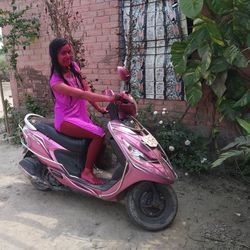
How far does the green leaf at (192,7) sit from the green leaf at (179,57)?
1.97 feet

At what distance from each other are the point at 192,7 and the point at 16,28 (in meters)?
3.77

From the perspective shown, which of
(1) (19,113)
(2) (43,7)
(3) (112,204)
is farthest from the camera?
(1) (19,113)

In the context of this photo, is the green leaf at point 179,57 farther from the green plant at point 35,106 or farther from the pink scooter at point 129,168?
the green plant at point 35,106

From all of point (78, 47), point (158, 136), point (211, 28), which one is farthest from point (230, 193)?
point (78, 47)

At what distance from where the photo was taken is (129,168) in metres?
3.31

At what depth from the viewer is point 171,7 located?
4.61m

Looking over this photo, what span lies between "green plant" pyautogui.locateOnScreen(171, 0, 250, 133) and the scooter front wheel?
0.94 meters

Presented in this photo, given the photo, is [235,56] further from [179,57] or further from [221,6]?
[179,57]

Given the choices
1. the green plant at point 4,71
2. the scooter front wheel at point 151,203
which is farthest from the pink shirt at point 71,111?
the green plant at point 4,71

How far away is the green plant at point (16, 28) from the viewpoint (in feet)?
20.0

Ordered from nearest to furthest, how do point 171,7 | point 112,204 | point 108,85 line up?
point 112,204 < point 171,7 < point 108,85

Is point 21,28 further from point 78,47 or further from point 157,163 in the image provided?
point 157,163

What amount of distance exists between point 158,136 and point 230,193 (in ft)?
3.71

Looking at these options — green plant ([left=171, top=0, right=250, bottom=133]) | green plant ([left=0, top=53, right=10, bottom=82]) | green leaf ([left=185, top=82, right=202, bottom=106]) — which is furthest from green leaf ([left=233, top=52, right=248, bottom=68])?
green plant ([left=0, top=53, right=10, bottom=82])
